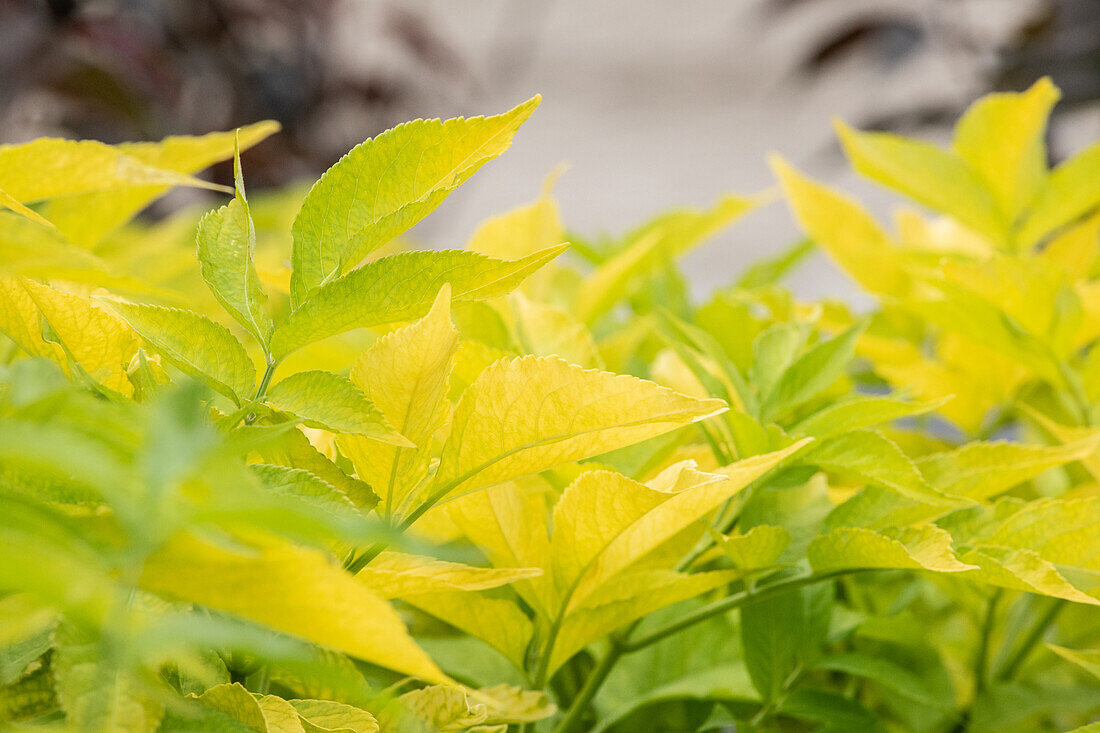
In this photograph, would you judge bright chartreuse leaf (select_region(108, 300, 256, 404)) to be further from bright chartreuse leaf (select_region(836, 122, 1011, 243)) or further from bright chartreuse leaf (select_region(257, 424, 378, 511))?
bright chartreuse leaf (select_region(836, 122, 1011, 243))

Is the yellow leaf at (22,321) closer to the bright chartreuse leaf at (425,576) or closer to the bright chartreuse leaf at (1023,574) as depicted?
the bright chartreuse leaf at (425,576)

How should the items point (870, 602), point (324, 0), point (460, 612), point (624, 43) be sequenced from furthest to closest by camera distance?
point (624, 43) → point (324, 0) → point (870, 602) → point (460, 612)

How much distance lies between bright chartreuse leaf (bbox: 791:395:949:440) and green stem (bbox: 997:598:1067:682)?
4.1 inches

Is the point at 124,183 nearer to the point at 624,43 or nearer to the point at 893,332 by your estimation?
the point at 893,332

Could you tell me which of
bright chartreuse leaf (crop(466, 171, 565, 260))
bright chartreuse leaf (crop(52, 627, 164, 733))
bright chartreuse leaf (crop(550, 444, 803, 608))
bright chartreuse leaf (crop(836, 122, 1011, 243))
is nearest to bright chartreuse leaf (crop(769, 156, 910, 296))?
bright chartreuse leaf (crop(836, 122, 1011, 243))

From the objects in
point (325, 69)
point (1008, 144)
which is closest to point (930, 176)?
point (1008, 144)

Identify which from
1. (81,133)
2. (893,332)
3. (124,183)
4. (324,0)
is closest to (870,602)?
(893,332)

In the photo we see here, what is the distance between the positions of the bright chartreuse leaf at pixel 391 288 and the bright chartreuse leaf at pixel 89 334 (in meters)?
0.04

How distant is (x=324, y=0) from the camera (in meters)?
1.45

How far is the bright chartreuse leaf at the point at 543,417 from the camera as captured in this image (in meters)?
0.17

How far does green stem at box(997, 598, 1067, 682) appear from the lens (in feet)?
0.96

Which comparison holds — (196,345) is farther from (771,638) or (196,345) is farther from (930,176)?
(930,176)

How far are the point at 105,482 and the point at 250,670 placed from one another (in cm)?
8

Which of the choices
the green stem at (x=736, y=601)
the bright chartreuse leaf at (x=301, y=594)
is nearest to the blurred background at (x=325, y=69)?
the green stem at (x=736, y=601)
